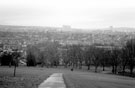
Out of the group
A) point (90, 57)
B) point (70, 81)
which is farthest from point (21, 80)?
point (90, 57)

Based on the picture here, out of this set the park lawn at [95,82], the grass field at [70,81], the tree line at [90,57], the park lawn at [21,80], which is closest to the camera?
the park lawn at [21,80]

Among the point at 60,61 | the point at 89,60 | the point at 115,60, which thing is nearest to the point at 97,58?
the point at 89,60

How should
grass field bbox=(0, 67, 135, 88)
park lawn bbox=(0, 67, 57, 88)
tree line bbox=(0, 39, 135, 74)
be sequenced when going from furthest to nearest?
tree line bbox=(0, 39, 135, 74)
grass field bbox=(0, 67, 135, 88)
park lawn bbox=(0, 67, 57, 88)

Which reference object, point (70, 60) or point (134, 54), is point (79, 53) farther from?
point (134, 54)

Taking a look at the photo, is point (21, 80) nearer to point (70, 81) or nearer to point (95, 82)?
point (70, 81)

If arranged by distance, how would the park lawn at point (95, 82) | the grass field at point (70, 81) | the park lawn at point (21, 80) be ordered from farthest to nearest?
the park lawn at point (95, 82), the grass field at point (70, 81), the park lawn at point (21, 80)

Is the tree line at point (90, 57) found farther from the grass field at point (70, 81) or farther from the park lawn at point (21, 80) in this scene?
the grass field at point (70, 81)

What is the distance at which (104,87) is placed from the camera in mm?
30844

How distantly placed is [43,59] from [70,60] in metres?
14.5

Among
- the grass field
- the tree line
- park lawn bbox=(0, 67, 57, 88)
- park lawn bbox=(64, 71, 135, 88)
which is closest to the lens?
park lawn bbox=(0, 67, 57, 88)

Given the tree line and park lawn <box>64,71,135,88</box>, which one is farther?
the tree line

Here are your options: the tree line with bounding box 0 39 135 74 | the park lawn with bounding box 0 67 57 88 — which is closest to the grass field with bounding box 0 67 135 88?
the park lawn with bounding box 0 67 57 88

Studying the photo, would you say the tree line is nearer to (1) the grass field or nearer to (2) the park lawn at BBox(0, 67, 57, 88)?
(2) the park lawn at BBox(0, 67, 57, 88)

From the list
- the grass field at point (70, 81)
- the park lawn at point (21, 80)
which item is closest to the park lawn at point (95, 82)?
the grass field at point (70, 81)
